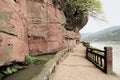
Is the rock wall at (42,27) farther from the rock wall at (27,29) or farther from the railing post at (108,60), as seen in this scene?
the railing post at (108,60)

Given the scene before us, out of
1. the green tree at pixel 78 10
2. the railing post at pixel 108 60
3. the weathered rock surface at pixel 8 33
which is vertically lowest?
the railing post at pixel 108 60

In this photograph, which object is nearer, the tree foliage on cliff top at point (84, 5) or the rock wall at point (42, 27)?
the rock wall at point (42, 27)

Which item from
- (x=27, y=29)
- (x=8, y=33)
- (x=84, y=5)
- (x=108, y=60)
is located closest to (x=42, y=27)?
(x=27, y=29)

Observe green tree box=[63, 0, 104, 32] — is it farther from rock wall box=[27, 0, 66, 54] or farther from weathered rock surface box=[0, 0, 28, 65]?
weathered rock surface box=[0, 0, 28, 65]

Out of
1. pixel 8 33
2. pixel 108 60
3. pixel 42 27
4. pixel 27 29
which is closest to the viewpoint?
pixel 8 33

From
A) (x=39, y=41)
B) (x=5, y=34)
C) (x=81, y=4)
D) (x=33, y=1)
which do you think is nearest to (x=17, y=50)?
(x=5, y=34)

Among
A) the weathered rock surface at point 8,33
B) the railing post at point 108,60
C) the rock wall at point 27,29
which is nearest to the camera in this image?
the weathered rock surface at point 8,33

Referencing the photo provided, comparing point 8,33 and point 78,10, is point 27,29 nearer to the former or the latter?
point 8,33

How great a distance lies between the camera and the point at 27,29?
649 inches

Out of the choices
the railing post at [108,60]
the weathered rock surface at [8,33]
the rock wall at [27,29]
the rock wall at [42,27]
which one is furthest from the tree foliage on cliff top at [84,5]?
the railing post at [108,60]

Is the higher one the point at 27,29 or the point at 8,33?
the point at 27,29

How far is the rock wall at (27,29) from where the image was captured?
31.1 feet

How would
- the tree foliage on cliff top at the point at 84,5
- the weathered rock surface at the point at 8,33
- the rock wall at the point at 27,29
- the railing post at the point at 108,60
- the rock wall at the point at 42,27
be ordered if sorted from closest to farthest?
the weathered rock surface at the point at 8,33
the rock wall at the point at 27,29
the railing post at the point at 108,60
the rock wall at the point at 42,27
the tree foliage on cliff top at the point at 84,5

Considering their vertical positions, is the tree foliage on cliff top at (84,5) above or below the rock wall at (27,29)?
above
